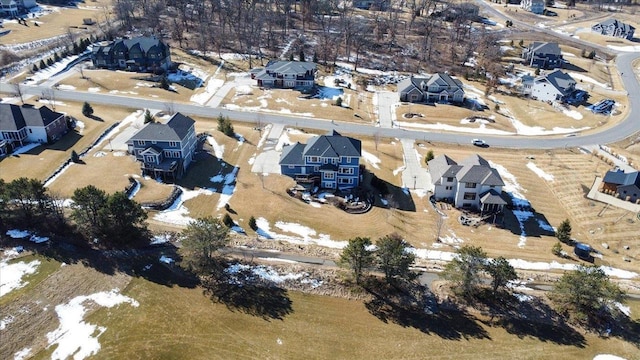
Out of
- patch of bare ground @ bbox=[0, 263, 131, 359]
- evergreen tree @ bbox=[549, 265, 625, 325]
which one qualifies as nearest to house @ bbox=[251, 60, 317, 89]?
patch of bare ground @ bbox=[0, 263, 131, 359]

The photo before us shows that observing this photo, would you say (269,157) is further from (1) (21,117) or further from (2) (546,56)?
(2) (546,56)

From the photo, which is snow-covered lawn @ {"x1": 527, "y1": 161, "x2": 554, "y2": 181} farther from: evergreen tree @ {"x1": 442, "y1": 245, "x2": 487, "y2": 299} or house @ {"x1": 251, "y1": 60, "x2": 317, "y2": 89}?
house @ {"x1": 251, "y1": 60, "x2": 317, "y2": 89}

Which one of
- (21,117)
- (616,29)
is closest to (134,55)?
(21,117)

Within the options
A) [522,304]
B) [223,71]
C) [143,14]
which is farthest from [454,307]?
[143,14]

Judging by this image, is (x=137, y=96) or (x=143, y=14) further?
(x=143, y=14)

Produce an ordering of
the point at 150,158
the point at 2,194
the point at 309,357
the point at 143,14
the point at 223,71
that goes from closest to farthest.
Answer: the point at 309,357 < the point at 2,194 < the point at 150,158 < the point at 223,71 < the point at 143,14

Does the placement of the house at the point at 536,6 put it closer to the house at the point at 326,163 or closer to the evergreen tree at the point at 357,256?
the house at the point at 326,163

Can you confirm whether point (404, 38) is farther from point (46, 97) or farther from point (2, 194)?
point (2, 194)

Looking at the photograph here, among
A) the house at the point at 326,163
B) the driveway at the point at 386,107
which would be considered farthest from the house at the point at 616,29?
the house at the point at 326,163
